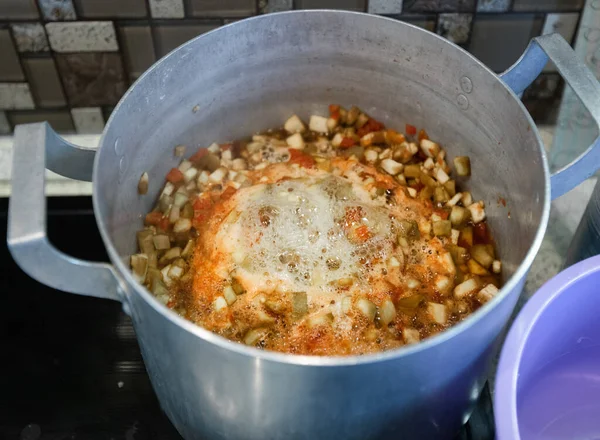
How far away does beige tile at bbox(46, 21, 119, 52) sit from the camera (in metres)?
0.94

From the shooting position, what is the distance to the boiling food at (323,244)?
75 cm

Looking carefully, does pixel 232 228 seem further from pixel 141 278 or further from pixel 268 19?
pixel 268 19

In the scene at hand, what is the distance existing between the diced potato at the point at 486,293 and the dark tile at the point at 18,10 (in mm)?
750

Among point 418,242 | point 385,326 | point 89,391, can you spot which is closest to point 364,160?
point 418,242

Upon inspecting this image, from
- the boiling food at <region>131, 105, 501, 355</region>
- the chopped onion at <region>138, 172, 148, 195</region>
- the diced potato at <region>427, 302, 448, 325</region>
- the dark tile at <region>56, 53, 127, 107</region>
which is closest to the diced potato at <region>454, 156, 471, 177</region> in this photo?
the boiling food at <region>131, 105, 501, 355</region>

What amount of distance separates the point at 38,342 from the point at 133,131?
0.34 meters

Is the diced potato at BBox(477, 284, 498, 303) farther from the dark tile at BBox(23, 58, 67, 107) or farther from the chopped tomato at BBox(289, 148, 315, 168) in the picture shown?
the dark tile at BBox(23, 58, 67, 107)

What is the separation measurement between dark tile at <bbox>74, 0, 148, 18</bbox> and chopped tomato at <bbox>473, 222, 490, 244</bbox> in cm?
58

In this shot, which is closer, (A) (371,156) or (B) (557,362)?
(B) (557,362)

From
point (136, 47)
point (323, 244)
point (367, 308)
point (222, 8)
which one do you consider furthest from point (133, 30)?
point (367, 308)

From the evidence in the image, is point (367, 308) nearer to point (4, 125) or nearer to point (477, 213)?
point (477, 213)

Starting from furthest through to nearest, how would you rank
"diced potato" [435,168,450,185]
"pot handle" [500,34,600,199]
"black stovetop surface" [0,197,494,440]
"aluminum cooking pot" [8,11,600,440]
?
1. "diced potato" [435,168,450,185]
2. "black stovetop surface" [0,197,494,440]
3. "pot handle" [500,34,600,199]
4. "aluminum cooking pot" [8,11,600,440]

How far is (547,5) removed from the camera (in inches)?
37.4

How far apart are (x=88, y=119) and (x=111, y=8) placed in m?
0.22
